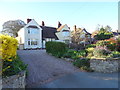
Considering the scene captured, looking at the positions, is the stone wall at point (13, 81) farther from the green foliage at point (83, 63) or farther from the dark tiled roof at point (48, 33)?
the dark tiled roof at point (48, 33)

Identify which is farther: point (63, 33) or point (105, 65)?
point (63, 33)

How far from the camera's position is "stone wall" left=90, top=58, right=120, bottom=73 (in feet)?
29.9

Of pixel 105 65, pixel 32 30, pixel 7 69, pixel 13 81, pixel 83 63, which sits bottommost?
pixel 105 65

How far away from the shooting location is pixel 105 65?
916cm

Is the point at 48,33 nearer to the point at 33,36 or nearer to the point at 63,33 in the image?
the point at 63,33

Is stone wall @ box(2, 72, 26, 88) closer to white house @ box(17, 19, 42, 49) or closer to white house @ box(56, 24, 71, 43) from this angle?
white house @ box(17, 19, 42, 49)

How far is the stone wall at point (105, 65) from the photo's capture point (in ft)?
29.9

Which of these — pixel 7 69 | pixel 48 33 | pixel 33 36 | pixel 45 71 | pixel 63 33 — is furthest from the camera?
pixel 63 33

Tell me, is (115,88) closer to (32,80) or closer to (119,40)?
(32,80)

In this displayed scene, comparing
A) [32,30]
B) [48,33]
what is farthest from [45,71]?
[48,33]

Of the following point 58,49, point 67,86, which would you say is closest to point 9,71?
point 67,86

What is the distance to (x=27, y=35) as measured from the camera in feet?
85.8

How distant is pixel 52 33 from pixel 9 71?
89.6 ft

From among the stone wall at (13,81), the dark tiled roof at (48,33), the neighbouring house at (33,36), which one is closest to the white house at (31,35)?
the neighbouring house at (33,36)
